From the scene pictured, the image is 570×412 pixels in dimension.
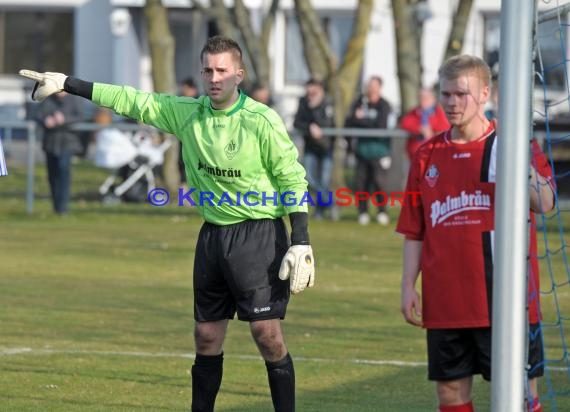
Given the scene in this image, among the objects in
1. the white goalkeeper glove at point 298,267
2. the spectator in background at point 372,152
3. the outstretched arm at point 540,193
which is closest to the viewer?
the outstretched arm at point 540,193

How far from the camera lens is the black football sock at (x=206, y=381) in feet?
23.4

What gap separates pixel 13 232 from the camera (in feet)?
61.2

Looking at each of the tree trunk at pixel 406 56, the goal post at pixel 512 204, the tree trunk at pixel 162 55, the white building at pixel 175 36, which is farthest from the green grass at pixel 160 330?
the white building at pixel 175 36

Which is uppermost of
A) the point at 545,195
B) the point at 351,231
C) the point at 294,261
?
the point at 545,195

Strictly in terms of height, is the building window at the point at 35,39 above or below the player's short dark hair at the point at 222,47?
above

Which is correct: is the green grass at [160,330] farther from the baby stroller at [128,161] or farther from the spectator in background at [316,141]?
the baby stroller at [128,161]

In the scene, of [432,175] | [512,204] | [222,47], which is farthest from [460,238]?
[222,47]

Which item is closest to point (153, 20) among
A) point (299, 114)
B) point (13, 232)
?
point (299, 114)

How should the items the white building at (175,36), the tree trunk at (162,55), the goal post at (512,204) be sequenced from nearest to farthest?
the goal post at (512,204)
the tree trunk at (162,55)
the white building at (175,36)

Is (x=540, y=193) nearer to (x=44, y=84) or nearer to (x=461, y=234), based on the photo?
(x=461, y=234)

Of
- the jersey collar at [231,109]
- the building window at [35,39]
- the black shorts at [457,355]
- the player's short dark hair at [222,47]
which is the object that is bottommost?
the black shorts at [457,355]

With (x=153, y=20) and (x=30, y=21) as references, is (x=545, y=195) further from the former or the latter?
(x=30, y=21)

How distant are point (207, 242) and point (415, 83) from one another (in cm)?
1625

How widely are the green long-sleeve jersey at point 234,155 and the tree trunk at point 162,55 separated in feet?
52.1
